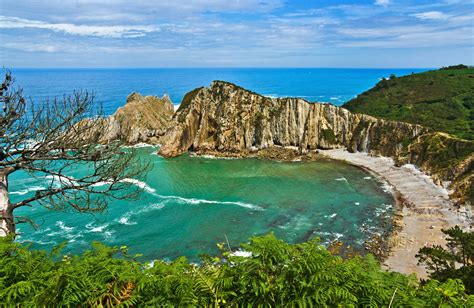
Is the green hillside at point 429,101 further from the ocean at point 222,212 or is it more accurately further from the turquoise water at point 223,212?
the ocean at point 222,212

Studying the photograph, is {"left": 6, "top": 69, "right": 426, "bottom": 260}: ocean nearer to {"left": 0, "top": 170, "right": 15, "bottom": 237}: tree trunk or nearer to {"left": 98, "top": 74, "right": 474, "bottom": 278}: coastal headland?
{"left": 98, "top": 74, "right": 474, "bottom": 278}: coastal headland

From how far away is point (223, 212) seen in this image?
44.5 m

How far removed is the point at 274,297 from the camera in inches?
229

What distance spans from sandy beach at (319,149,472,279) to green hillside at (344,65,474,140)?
63.8 feet

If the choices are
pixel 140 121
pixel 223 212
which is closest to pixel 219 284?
pixel 223 212

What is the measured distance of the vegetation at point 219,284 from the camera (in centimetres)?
539

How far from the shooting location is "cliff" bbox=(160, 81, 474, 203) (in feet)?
241

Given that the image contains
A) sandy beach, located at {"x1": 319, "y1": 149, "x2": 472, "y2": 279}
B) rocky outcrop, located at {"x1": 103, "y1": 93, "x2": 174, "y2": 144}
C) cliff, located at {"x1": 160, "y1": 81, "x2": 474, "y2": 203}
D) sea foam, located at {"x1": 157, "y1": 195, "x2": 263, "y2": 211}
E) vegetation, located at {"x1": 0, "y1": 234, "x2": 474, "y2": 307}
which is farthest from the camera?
rocky outcrop, located at {"x1": 103, "y1": 93, "x2": 174, "y2": 144}

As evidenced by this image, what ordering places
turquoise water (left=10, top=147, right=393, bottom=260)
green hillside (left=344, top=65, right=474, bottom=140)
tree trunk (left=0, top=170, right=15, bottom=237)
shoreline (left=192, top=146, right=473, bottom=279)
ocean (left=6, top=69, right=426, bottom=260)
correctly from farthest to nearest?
1. green hillside (left=344, top=65, right=474, bottom=140)
2. turquoise water (left=10, top=147, right=393, bottom=260)
3. ocean (left=6, top=69, right=426, bottom=260)
4. shoreline (left=192, top=146, right=473, bottom=279)
5. tree trunk (left=0, top=170, right=15, bottom=237)

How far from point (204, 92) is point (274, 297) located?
78.5 m

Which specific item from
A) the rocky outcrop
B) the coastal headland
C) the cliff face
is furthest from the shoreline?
the rocky outcrop

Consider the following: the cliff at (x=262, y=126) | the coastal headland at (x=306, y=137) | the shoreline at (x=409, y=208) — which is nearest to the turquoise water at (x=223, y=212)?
the shoreline at (x=409, y=208)

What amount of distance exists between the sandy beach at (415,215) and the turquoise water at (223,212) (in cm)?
→ 267

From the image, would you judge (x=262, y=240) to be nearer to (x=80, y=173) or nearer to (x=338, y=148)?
(x=80, y=173)
